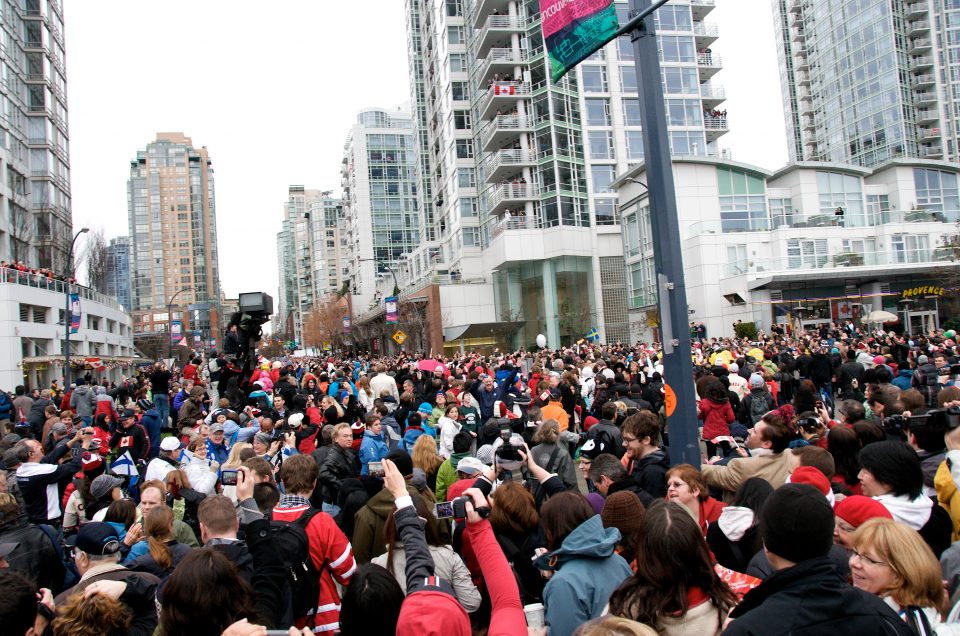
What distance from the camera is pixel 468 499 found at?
331 centimetres

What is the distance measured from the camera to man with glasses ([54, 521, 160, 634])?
336 centimetres

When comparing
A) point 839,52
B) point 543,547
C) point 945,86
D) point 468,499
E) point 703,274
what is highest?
point 839,52

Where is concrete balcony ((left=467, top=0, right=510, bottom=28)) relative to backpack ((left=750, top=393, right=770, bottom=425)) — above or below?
above

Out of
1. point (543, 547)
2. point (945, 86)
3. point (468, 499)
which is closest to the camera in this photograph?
point (468, 499)

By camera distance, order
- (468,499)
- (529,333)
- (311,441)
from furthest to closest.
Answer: (529,333) → (311,441) → (468,499)

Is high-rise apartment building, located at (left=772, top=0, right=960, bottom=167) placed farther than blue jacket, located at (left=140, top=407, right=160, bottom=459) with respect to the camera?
Yes

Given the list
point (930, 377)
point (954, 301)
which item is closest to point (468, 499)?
point (930, 377)

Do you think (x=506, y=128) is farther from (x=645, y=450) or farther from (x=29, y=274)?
(x=645, y=450)

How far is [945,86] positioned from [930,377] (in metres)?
80.1

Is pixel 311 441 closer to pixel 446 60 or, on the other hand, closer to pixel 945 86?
pixel 446 60

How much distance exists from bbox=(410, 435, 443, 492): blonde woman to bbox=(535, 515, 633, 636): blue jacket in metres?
3.79

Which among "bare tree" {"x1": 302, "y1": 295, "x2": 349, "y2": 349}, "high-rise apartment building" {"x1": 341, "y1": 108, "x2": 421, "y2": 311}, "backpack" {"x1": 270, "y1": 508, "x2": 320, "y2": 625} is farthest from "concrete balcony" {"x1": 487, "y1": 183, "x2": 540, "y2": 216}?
"backpack" {"x1": 270, "y1": 508, "x2": 320, "y2": 625}

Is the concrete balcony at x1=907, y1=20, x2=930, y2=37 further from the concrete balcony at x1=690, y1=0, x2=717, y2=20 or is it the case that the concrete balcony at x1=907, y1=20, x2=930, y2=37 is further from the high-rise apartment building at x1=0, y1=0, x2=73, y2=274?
the high-rise apartment building at x1=0, y1=0, x2=73, y2=274

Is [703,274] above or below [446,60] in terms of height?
below
